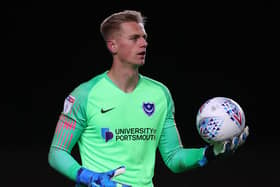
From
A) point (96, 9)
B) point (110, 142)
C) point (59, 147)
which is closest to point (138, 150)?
point (110, 142)

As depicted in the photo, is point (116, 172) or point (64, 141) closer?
point (116, 172)

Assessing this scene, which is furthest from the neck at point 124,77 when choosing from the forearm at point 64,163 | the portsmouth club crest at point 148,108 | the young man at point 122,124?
the forearm at point 64,163

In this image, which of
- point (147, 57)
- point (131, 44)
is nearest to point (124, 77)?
point (131, 44)

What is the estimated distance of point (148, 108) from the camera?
4023 millimetres

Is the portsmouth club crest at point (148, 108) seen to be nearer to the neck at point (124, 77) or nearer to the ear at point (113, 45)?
the neck at point (124, 77)

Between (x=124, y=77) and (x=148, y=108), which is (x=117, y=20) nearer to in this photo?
(x=124, y=77)

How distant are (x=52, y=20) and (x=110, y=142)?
3.86 meters

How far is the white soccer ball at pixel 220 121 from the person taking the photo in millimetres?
3639

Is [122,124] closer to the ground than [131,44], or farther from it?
closer to the ground

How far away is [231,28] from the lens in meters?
7.80

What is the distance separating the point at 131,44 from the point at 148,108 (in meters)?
0.35

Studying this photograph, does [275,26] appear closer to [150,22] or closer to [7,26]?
[150,22]

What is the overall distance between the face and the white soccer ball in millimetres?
464

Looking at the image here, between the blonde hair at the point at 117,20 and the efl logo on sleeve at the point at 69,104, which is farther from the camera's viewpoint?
the blonde hair at the point at 117,20
